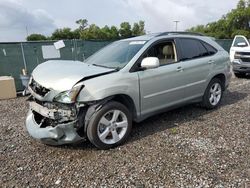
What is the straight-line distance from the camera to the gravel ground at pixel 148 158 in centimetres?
297

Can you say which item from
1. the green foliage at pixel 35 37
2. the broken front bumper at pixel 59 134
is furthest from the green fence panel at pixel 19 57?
the green foliage at pixel 35 37

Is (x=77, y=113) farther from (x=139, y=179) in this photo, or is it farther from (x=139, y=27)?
(x=139, y=27)

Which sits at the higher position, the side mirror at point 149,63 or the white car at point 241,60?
the side mirror at point 149,63

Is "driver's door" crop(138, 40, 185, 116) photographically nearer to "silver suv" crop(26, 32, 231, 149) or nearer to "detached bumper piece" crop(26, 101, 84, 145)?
"silver suv" crop(26, 32, 231, 149)

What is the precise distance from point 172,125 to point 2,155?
2.90 metres

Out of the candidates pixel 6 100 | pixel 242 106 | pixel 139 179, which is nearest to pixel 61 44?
pixel 6 100

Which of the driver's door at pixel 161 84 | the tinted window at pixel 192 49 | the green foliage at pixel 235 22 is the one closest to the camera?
the driver's door at pixel 161 84

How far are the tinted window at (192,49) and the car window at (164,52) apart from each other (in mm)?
241

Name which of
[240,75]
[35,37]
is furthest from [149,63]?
[35,37]

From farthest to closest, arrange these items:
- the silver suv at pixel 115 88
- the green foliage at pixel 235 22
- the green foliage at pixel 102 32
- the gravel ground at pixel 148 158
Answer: the green foliage at pixel 102 32 < the green foliage at pixel 235 22 < the silver suv at pixel 115 88 < the gravel ground at pixel 148 158

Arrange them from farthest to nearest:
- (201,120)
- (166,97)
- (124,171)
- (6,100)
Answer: (6,100) < (201,120) < (166,97) < (124,171)

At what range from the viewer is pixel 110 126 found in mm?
3742

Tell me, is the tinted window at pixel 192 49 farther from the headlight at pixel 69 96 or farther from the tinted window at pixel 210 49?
the headlight at pixel 69 96

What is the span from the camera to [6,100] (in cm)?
735
